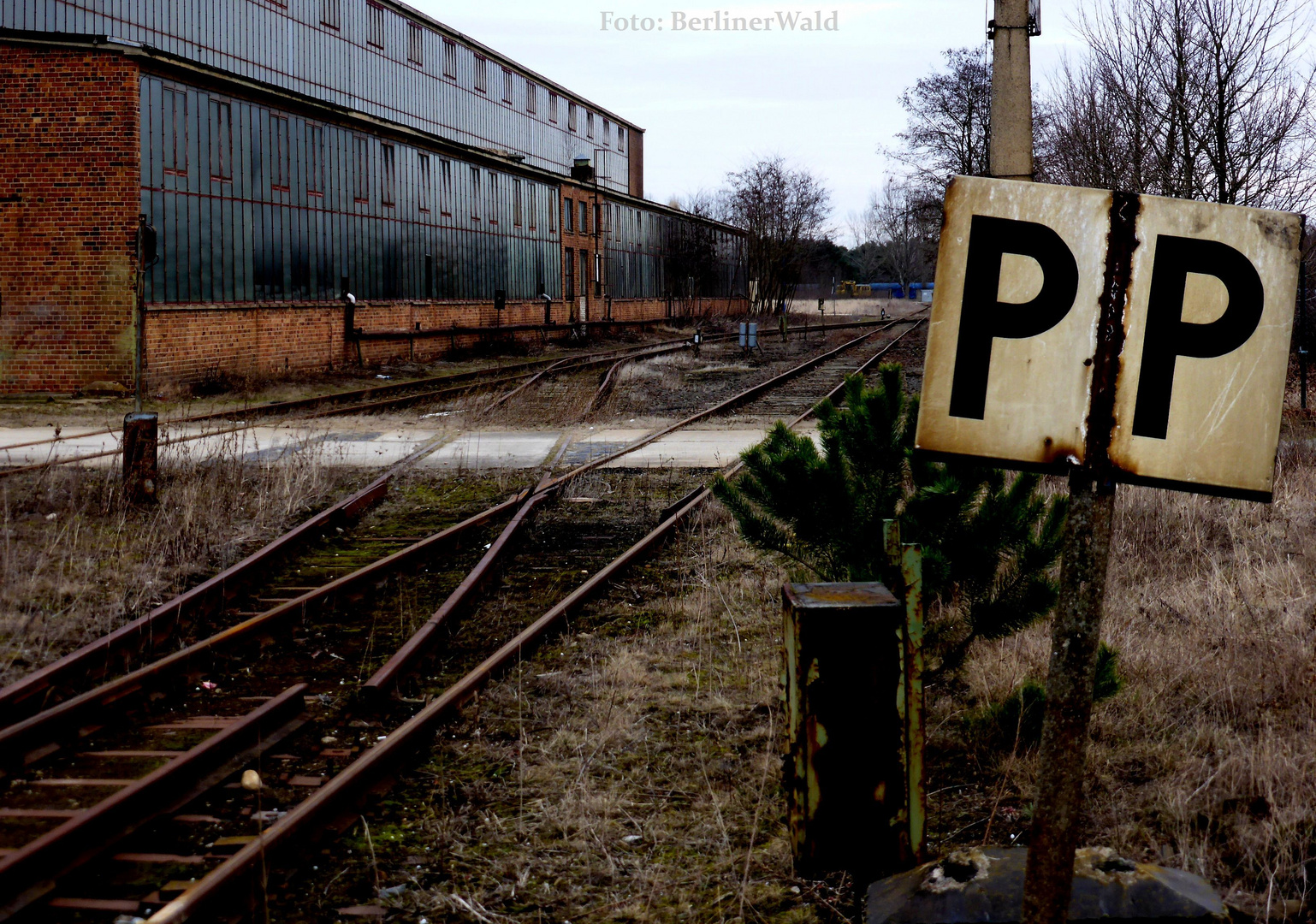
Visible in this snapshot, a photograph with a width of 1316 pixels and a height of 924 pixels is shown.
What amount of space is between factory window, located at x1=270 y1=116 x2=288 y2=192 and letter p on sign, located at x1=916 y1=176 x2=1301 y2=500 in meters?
24.0

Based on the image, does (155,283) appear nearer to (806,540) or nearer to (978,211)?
(806,540)

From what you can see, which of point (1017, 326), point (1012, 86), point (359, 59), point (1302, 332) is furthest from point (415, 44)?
point (1017, 326)

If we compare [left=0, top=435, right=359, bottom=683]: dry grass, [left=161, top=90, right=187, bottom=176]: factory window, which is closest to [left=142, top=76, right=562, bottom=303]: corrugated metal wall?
[left=161, top=90, right=187, bottom=176]: factory window

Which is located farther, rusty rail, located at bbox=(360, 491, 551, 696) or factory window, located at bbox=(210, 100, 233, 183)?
factory window, located at bbox=(210, 100, 233, 183)

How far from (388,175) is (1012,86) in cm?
2401

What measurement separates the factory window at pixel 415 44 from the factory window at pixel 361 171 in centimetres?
1292

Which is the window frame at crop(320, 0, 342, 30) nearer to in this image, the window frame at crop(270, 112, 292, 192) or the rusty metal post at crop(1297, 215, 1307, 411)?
the window frame at crop(270, 112, 292, 192)

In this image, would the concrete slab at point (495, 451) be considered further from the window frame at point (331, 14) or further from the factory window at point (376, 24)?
the factory window at point (376, 24)

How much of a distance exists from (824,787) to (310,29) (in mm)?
35483

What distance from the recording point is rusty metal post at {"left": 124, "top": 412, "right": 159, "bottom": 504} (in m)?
9.37

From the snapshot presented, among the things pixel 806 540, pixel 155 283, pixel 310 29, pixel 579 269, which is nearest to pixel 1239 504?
pixel 806 540

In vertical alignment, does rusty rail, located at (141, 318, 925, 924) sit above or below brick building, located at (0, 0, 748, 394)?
below

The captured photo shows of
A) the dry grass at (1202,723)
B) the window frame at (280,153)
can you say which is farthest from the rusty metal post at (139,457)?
the window frame at (280,153)

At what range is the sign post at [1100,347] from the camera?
183 centimetres
